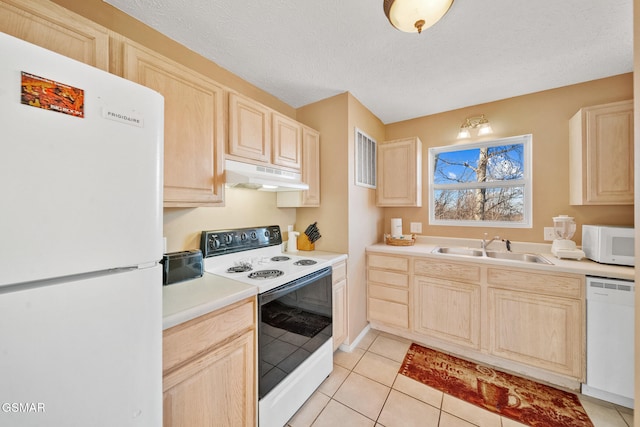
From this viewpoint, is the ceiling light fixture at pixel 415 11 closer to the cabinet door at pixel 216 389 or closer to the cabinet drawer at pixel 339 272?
the cabinet drawer at pixel 339 272

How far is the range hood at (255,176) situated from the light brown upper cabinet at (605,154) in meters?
2.34

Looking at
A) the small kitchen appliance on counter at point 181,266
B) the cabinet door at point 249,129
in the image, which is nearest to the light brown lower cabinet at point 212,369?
the small kitchen appliance on counter at point 181,266

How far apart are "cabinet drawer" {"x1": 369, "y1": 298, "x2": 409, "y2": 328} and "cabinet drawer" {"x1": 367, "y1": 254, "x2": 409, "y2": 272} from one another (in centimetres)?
37

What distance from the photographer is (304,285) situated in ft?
5.18

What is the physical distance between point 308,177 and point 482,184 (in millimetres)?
1999

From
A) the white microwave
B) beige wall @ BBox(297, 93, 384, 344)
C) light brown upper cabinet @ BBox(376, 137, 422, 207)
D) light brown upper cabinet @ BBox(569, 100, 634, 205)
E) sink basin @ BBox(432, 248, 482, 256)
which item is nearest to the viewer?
the white microwave

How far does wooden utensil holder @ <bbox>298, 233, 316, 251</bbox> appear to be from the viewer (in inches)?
91.7

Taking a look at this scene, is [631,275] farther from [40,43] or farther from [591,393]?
[40,43]

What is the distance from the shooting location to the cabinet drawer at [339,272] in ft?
6.49

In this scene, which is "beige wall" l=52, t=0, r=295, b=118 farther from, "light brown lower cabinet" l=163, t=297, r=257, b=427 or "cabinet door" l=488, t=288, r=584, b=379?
"cabinet door" l=488, t=288, r=584, b=379

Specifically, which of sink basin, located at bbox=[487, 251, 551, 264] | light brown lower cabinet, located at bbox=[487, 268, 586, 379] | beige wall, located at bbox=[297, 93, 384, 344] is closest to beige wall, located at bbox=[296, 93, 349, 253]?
beige wall, located at bbox=[297, 93, 384, 344]

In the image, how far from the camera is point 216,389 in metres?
1.09

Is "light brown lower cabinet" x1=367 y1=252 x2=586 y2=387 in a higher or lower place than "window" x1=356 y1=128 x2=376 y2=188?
lower

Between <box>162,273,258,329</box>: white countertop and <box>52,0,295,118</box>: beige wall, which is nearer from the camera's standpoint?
<box>162,273,258,329</box>: white countertop
